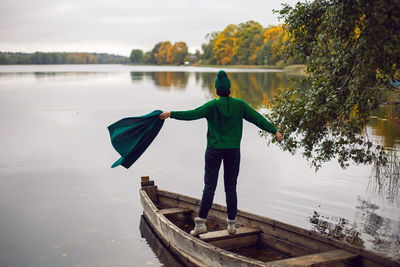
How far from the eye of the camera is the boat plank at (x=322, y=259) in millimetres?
5938

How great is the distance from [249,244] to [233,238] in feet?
1.07

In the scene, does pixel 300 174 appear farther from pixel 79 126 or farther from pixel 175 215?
pixel 79 126

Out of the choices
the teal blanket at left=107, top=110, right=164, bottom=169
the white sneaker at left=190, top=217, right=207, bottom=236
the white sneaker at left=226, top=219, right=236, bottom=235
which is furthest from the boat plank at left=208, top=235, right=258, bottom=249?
the teal blanket at left=107, top=110, right=164, bottom=169

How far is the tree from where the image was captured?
6.55 meters

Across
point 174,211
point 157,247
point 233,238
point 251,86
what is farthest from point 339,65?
point 251,86

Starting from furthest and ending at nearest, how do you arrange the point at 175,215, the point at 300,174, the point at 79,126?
the point at 79,126 → the point at 300,174 → the point at 175,215

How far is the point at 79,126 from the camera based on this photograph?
22562 mm

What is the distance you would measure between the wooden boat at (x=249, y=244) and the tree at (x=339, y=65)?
2494mm

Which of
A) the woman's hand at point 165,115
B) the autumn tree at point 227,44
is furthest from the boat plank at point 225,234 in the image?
the autumn tree at point 227,44

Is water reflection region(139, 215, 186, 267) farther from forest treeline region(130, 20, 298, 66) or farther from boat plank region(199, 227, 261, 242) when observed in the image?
forest treeline region(130, 20, 298, 66)

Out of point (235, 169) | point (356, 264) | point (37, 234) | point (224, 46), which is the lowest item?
point (37, 234)

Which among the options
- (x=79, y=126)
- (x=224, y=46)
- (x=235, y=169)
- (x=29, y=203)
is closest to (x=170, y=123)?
(x=79, y=126)

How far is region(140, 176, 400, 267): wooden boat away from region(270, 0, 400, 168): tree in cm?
249

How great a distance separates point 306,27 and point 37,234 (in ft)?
22.7
